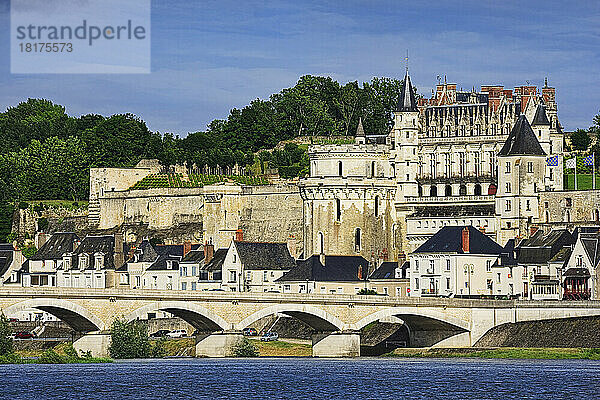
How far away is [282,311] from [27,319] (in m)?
28.4

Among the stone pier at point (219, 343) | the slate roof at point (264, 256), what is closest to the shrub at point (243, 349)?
the stone pier at point (219, 343)

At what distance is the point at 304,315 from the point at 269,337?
10094 millimetres

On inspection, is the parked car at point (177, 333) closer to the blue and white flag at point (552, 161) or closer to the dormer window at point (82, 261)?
the dormer window at point (82, 261)

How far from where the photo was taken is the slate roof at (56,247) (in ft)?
347

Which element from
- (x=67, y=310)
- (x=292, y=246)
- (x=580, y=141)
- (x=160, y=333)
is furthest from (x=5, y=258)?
(x=580, y=141)

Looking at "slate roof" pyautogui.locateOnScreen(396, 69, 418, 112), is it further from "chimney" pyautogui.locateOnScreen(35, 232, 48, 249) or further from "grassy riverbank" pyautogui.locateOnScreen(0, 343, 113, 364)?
"grassy riverbank" pyautogui.locateOnScreen(0, 343, 113, 364)

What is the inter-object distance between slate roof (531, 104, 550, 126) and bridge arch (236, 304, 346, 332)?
30.1 meters

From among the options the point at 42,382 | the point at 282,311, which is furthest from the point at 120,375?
the point at 282,311

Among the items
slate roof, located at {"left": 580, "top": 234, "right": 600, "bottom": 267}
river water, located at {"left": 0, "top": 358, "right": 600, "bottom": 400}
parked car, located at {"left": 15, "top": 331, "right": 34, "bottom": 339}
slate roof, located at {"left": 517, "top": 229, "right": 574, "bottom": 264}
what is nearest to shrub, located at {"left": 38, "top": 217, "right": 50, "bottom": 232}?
parked car, located at {"left": 15, "top": 331, "right": 34, "bottom": 339}

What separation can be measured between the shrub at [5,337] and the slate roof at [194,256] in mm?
21876

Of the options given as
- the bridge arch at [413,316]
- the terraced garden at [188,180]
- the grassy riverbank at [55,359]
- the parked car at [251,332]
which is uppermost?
the terraced garden at [188,180]

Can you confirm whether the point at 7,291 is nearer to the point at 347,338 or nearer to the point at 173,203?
the point at 347,338

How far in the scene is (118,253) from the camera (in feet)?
342

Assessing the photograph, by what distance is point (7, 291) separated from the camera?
71250 mm
